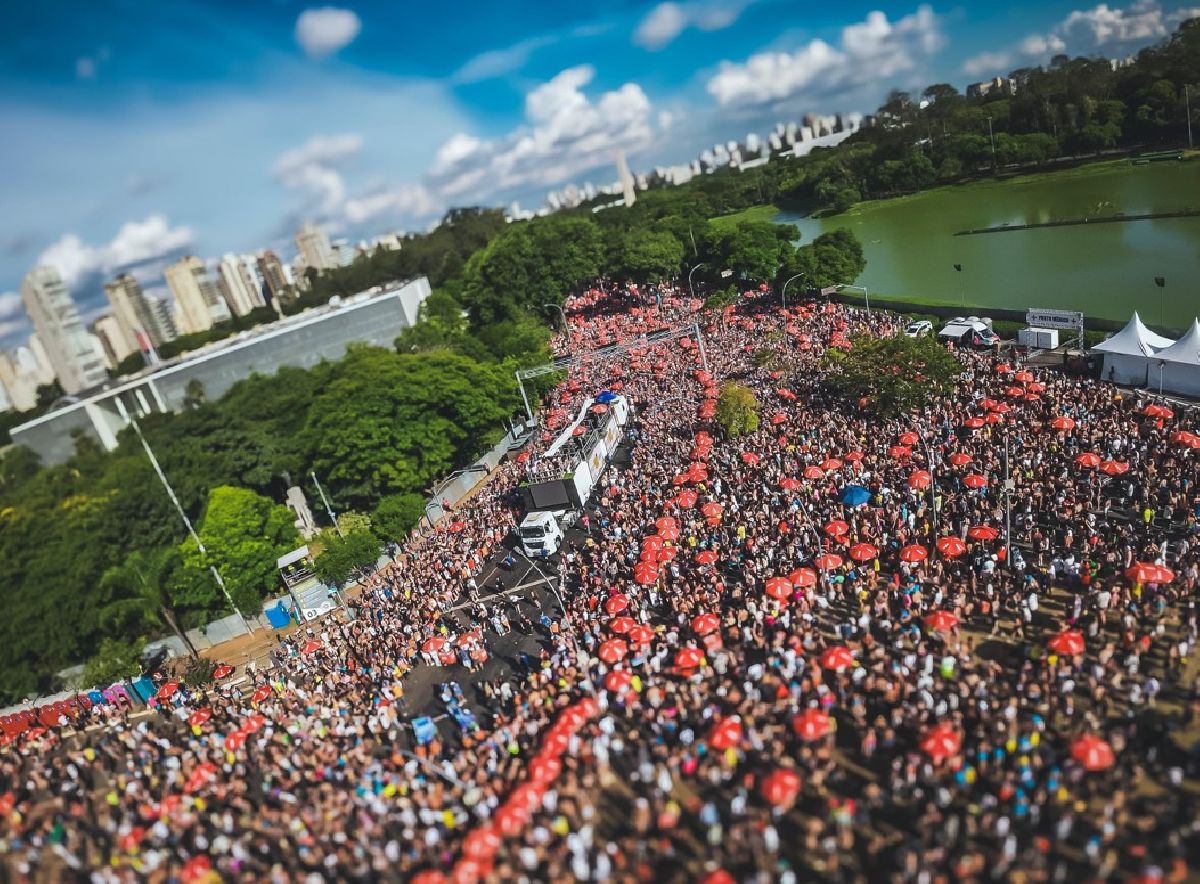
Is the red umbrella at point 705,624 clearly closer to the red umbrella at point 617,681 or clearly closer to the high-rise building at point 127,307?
the red umbrella at point 617,681

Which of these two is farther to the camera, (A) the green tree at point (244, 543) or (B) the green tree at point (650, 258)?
(B) the green tree at point (650, 258)

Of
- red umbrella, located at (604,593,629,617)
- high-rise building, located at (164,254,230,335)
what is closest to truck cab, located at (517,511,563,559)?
red umbrella, located at (604,593,629,617)

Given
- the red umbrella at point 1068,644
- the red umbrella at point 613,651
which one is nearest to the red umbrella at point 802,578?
the red umbrella at point 613,651

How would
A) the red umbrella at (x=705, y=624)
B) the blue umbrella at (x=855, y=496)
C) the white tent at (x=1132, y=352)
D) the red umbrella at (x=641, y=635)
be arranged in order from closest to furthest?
1. the red umbrella at (x=641, y=635)
2. the red umbrella at (x=705, y=624)
3. the blue umbrella at (x=855, y=496)
4. the white tent at (x=1132, y=352)

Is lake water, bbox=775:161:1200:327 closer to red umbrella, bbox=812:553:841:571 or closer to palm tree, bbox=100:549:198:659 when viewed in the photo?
red umbrella, bbox=812:553:841:571

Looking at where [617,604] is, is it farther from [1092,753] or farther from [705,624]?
[1092,753]

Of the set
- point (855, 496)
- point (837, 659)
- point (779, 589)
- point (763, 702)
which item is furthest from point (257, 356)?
point (837, 659)
